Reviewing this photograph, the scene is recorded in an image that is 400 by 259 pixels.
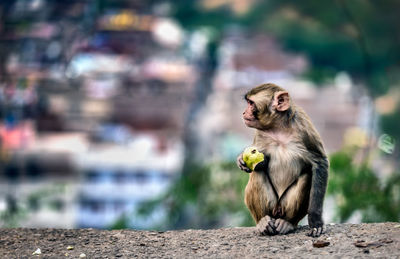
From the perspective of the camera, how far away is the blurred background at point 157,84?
880cm

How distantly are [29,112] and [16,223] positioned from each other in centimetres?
254

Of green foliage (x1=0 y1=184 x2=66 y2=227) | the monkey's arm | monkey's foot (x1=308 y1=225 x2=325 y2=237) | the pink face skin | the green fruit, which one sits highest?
the pink face skin

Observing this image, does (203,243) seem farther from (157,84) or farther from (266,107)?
(157,84)

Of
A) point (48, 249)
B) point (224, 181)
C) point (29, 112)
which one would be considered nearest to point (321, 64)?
point (224, 181)

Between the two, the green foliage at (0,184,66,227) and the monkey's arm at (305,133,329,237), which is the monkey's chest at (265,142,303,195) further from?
the green foliage at (0,184,66,227)

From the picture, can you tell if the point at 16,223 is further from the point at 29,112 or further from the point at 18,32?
the point at 18,32

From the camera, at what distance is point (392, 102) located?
9.26 m

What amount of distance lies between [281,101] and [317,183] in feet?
1.52

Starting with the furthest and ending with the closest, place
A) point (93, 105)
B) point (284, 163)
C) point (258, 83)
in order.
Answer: point (93, 105) → point (258, 83) → point (284, 163)

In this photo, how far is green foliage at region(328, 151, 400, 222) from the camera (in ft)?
19.5

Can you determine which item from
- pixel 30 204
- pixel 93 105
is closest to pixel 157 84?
pixel 93 105

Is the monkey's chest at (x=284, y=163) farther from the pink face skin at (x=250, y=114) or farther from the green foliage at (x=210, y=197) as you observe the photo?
the green foliage at (x=210, y=197)

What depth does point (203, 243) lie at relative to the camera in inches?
117

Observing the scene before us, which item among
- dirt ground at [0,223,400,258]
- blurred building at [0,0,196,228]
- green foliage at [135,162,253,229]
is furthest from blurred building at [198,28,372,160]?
dirt ground at [0,223,400,258]
